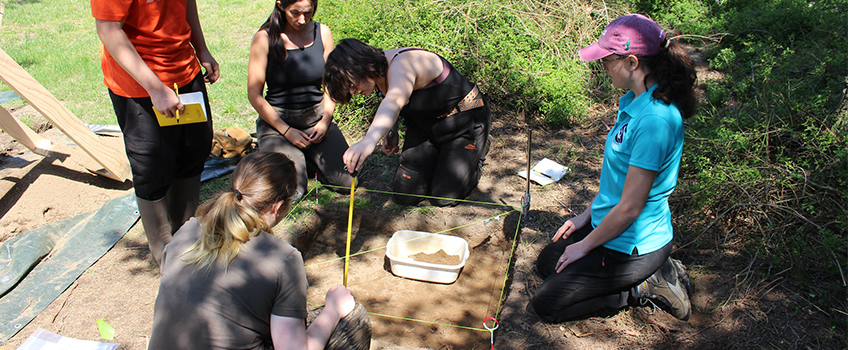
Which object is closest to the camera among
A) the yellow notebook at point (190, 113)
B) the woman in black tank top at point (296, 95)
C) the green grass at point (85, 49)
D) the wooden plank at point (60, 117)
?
the yellow notebook at point (190, 113)

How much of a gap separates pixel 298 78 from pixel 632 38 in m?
2.37

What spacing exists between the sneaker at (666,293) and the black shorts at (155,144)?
8.25 feet

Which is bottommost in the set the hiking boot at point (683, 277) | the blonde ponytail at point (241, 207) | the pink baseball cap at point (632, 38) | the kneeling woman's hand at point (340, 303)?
the hiking boot at point (683, 277)

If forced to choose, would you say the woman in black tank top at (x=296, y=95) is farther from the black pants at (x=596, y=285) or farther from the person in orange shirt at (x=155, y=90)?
the black pants at (x=596, y=285)

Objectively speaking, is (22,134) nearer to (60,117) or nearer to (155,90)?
(60,117)

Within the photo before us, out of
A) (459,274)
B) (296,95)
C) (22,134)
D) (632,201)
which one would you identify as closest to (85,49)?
(22,134)

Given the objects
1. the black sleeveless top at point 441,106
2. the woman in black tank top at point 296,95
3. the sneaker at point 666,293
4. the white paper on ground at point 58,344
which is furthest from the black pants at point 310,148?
the sneaker at point 666,293

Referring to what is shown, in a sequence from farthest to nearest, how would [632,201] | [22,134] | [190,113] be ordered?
[22,134], [190,113], [632,201]

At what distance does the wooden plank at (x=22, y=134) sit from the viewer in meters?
3.72

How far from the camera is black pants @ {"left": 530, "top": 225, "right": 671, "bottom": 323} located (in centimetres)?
230

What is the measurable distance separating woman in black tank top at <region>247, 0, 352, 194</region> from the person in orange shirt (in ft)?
1.65

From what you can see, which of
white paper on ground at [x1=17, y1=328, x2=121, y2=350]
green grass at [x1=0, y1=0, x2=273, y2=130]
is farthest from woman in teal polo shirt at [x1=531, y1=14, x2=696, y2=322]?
green grass at [x1=0, y1=0, x2=273, y2=130]

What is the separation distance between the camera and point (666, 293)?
7.86 feet

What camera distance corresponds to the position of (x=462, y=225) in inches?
132
